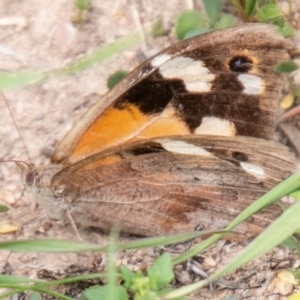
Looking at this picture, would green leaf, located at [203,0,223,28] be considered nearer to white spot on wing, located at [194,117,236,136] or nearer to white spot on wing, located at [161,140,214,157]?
white spot on wing, located at [194,117,236,136]

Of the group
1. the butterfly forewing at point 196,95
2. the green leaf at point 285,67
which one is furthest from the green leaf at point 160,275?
the green leaf at point 285,67

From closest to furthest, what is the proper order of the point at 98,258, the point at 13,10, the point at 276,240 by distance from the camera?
the point at 276,240, the point at 98,258, the point at 13,10

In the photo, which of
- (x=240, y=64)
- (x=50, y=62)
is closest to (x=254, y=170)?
(x=240, y=64)

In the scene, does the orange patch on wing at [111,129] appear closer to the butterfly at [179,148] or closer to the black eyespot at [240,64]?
the butterfly at [179,148]

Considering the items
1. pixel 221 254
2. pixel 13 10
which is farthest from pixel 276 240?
pixel 13 10

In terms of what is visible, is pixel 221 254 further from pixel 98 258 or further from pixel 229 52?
pixel 229 52

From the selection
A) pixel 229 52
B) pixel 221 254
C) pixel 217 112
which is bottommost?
pixel 221 254
